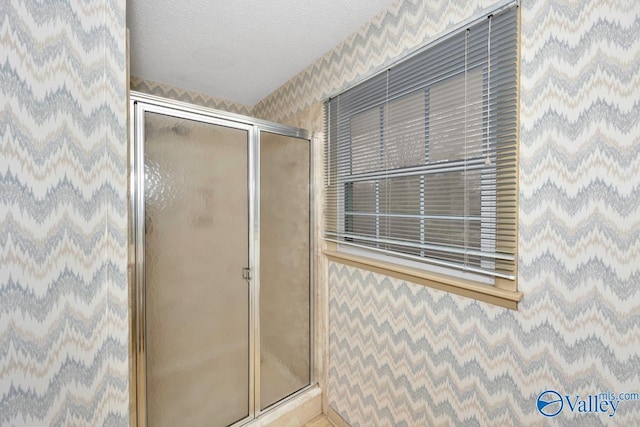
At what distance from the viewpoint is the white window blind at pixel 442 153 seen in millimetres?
998

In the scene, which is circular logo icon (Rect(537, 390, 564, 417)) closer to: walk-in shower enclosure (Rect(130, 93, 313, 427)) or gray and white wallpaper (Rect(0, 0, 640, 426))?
gray and white wallpaper (Rect(0, 0, 640, 426))

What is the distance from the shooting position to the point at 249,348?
1.66 metres

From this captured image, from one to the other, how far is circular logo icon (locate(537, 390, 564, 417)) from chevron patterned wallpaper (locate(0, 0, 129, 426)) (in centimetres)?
142

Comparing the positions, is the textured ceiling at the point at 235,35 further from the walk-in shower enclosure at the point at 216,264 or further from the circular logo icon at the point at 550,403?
the circular logo icon at the point at 550,403

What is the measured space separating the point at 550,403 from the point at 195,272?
1.57 meters

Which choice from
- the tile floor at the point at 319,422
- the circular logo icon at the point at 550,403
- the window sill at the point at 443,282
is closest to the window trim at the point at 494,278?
the window sill at the point at 443,282

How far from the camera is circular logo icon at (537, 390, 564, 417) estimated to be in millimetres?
869

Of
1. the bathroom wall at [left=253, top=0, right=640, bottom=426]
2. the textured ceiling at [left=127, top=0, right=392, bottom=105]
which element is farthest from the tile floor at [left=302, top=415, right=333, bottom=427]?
the textured ceiling at [left=127, top=0, right=392, bottom=105]

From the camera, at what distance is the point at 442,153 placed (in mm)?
1191

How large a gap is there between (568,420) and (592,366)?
20 centimetres

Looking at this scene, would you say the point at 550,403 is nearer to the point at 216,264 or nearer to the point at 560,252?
the point at 560,252

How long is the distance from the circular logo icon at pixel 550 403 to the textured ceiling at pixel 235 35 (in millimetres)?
1808

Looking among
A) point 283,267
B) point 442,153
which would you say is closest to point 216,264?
point 283,267

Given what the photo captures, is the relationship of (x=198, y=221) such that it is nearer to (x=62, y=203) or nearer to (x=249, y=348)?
(x=62, y=203)
